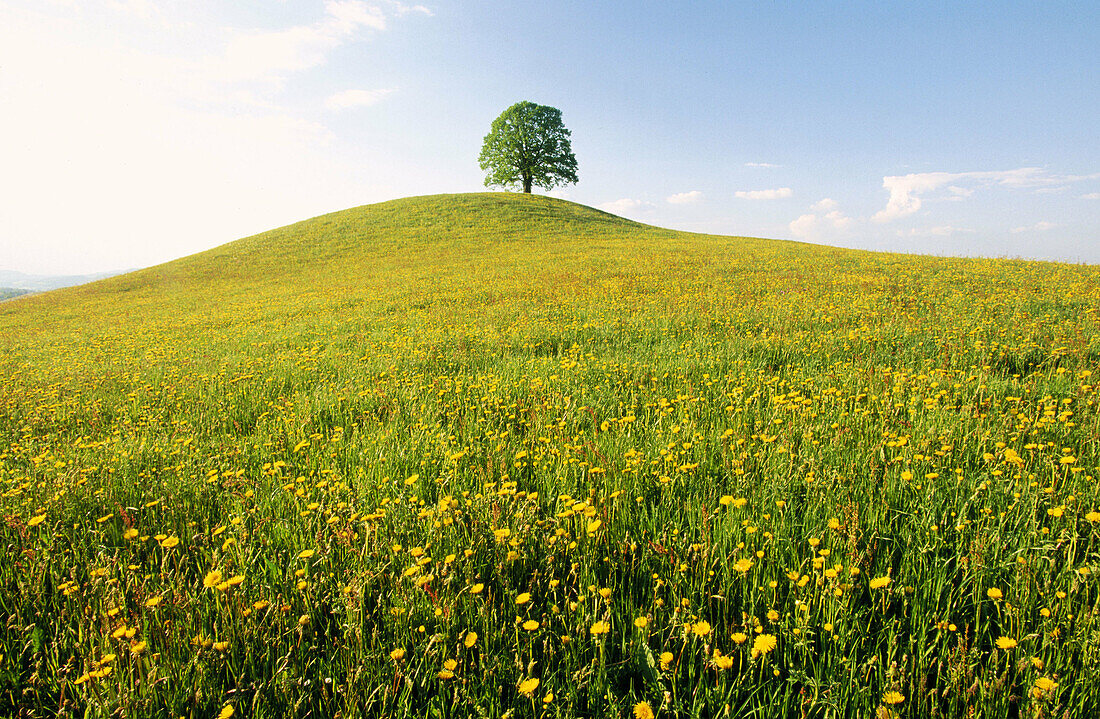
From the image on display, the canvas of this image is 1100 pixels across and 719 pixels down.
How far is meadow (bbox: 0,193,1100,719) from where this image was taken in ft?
5.44

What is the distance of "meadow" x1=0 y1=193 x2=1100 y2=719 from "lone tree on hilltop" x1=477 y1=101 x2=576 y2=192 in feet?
171

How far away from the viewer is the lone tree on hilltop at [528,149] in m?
53.5

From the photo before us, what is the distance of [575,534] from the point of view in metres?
2.44

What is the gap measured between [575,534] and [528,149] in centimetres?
5693

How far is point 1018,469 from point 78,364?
40.5 feet

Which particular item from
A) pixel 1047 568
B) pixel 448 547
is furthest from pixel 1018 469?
pixel 448 547

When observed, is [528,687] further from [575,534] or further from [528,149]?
[528,149]

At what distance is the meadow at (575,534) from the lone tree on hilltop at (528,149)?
52.2 metres

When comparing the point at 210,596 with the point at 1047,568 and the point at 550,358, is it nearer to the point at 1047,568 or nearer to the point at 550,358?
the point at 1047,568

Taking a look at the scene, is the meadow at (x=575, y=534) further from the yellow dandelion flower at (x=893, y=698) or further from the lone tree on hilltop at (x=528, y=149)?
the lone tree on hilltop at (x=528, y=149)

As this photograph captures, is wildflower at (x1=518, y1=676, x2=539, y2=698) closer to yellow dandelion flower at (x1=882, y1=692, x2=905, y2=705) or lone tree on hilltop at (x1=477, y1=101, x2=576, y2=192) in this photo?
yellow dandelion flower at (x1=882, y1=692, x2=905, y2=705)

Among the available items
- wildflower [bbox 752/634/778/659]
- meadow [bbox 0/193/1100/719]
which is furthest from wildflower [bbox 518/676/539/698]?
wildflower [bbox 752/634/778/659]

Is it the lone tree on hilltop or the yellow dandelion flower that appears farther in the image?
the lone tree on hilltop

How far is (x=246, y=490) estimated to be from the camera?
305cm
